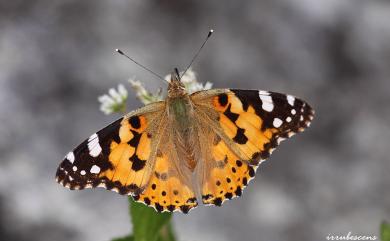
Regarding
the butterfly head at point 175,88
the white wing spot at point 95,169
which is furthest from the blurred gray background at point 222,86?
the white wing spot at point 95,169

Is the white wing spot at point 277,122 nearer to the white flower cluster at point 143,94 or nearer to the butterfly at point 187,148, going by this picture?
the butterfly at point 187,148

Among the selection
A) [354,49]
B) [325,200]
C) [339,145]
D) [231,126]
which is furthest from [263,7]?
[231,126]

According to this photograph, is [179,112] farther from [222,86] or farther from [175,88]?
[222,86]

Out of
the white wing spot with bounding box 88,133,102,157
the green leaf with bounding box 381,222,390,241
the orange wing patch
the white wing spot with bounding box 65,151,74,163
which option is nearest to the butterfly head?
the orange wing patch

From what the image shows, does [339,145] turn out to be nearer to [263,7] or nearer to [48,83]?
[263,7]

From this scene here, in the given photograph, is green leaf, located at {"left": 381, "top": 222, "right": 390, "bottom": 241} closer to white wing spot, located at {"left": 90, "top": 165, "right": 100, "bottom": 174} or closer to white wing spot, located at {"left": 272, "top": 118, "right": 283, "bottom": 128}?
white wing spot, located at {"left": 272, "top": 118, "right": 283, "bottom": 128}

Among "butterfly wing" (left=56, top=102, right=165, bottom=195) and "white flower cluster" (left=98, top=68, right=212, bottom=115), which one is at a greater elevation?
"white flower cluster" (left=98, top=68, right=212, bottom=115)
